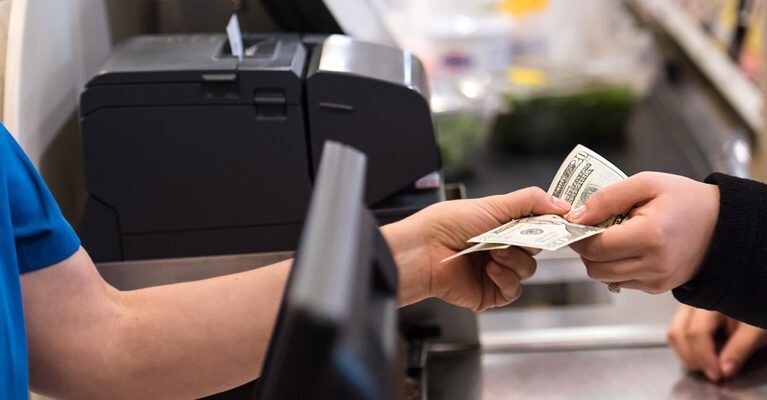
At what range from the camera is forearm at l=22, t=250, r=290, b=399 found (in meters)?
1.09

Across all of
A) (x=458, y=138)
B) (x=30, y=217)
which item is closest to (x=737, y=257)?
(x=30, y=217)

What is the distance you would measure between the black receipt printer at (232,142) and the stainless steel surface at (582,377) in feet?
0.94

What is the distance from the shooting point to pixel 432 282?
1.19 m

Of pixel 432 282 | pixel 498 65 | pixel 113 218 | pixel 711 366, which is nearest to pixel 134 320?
pixel 113 218

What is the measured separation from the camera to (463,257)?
1205 millimetres

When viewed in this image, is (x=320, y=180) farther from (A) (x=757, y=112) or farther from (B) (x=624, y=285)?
(A) (x=757, y=112)

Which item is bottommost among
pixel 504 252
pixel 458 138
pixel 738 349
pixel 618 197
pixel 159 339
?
pixel 458 138

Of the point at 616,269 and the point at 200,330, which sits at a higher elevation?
the point at 616,269

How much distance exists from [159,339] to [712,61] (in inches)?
82.4

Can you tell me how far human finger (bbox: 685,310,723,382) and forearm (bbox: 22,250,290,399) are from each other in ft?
2.16

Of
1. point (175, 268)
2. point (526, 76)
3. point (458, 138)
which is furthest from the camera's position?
point (526, 76)

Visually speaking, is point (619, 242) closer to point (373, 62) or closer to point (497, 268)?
point (497, 268)

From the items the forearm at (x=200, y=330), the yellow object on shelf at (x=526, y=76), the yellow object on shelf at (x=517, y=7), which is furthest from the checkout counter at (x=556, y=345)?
the yellow object on shelf at (x=517, y=7)

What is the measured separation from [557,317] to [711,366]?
0.33 metres
